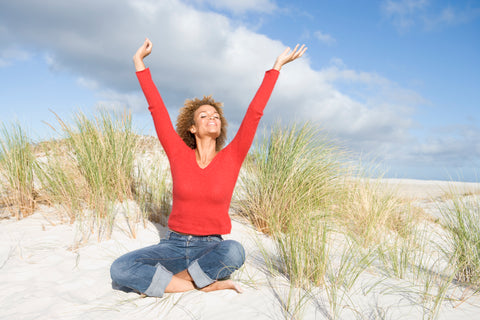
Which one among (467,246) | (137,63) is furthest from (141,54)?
(467,246)

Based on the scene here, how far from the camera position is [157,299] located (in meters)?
2.30

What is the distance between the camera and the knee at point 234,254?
2439mm

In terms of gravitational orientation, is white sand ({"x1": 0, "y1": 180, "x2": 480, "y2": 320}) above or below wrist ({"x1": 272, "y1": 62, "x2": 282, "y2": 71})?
below

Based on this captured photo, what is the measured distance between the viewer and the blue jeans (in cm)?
231

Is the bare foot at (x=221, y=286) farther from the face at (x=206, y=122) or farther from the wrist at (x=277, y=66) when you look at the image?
the wrist at (x=277, y=66)

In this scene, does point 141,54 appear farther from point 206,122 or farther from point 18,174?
point 18,174

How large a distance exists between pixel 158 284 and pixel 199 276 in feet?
0.97

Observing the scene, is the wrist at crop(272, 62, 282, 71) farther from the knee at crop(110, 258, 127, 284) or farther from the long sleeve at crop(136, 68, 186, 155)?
the knee at crop(110, 258, 127, 284)

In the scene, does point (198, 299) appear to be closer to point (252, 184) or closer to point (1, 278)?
point (1, 278)

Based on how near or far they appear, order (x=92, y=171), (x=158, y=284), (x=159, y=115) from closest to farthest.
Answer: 1. (x=158, y=284)
2. (x=159, y=115)
3. (x=92, y=171)

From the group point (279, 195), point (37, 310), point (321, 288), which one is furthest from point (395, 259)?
point (37, 310)

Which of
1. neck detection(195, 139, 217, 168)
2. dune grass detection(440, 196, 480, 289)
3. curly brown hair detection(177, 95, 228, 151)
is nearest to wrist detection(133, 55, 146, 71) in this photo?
curly brown hair detection(177, 95, 228, 151)

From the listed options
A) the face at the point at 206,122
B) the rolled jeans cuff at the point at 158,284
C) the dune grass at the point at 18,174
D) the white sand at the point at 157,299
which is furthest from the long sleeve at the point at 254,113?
the dune grass at the point at 18,174

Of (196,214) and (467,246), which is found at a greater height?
(196,214)
